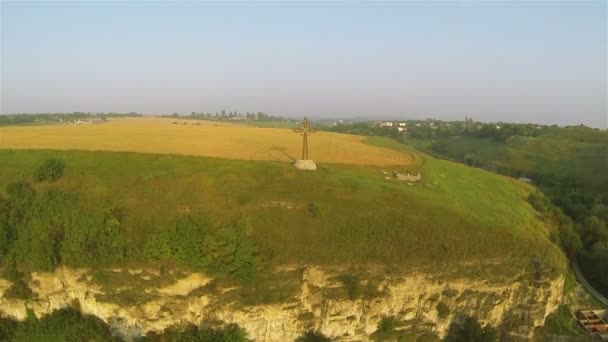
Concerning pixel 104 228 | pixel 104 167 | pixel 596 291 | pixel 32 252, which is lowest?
pixel 596 291

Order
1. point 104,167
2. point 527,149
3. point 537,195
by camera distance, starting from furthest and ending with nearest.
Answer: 1. point 527,149
2. point 537,195
3. point 104,167

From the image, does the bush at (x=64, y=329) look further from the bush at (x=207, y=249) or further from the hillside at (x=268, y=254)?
the bush at (x=207, y=249)

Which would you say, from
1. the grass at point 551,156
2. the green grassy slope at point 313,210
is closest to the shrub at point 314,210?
the green grassy slope at point 313,210

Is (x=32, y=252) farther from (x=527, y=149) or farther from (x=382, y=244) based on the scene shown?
(x=527, y=149)

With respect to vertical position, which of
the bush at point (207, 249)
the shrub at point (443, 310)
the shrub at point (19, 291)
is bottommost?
the shrub at point (443, 310)

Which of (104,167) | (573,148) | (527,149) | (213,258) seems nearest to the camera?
(213,258)

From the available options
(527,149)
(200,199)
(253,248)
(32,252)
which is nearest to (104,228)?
(32,252)

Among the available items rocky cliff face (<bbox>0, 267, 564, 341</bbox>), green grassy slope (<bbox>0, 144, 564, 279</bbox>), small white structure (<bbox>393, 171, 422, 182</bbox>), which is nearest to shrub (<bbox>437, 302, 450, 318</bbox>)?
rocky cliff face (<bbox>0, 267, 564, 341</bbox>)
